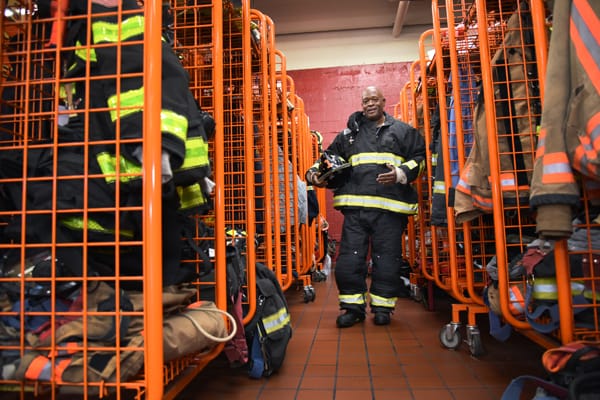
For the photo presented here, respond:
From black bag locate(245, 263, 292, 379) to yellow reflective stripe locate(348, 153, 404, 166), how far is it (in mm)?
→ 1664

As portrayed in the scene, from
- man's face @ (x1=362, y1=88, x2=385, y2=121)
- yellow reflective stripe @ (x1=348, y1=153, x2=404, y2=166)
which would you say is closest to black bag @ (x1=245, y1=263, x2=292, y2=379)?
yellow reflective stripe @ (x1=348, y1=153, x2=404, y2=166)

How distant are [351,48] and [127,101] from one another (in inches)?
301

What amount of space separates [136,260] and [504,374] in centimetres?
187

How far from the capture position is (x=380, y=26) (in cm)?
830

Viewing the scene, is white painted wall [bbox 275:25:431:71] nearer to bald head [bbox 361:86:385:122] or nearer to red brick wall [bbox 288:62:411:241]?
red brick wall [bbox 288:62:411:241]

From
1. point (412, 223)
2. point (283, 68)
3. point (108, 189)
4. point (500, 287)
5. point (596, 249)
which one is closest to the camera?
point (108, 189)

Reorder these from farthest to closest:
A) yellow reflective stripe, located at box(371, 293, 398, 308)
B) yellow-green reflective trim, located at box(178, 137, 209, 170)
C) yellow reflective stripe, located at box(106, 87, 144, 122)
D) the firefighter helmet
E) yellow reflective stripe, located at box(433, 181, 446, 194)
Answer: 1. the firefighter helmet
2. yellow reflective stripe, located at box(371, 293, 398, 308)
3. yellow reflective stripe, located at box(433, 181, 446, 194)
4. yellow-green reflective trim, located at box(178, 137, 209, 170)
5. yellow reflective stripe, located at box(106, 87, 144, 122)

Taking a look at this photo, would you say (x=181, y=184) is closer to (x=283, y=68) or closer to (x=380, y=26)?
(x=283, y=68)

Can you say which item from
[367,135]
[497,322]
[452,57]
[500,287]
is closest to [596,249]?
[500,287]

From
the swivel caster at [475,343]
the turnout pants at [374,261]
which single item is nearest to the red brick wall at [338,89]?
the turnout pants at [374,261]

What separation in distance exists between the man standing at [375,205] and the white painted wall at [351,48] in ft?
15.6

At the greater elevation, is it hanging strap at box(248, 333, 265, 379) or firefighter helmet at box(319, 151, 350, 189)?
firefighter helmet at box(319, 151, 350, 189)

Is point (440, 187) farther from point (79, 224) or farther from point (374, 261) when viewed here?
point (79, 224)

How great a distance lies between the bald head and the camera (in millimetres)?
3811
